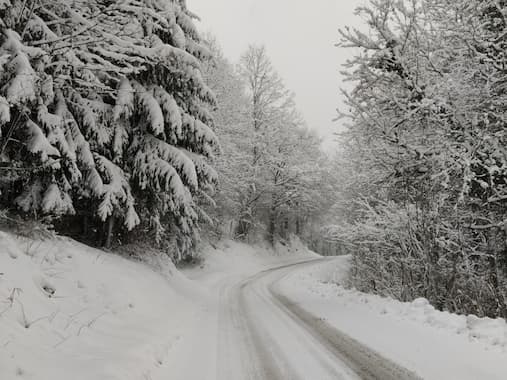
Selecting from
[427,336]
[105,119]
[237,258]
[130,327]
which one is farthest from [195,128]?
[237,258]

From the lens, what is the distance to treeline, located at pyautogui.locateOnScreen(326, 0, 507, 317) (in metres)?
6.74

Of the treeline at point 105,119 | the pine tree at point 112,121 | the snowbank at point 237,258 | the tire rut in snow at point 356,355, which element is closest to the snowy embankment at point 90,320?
the treeline at point 105,119

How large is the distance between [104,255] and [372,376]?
726cm

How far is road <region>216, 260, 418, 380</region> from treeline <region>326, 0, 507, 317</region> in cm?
312

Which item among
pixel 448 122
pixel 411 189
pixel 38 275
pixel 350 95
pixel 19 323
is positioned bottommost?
pixel 19 323

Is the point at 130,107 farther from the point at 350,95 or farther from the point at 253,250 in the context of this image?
the point at 253,250

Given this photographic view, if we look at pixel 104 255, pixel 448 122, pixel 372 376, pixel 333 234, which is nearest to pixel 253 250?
pixel 333 234

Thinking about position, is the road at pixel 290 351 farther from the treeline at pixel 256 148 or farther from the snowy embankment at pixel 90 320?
the treeline at pixel 256 148

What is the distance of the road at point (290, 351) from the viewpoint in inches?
185

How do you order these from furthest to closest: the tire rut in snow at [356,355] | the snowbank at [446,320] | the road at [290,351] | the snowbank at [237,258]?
the snowbank at [237,258] < the snowbank at [446,320] < the road at [290,351] < the tire rut in snow at [356,355]

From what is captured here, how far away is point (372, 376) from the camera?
4562 millimetres

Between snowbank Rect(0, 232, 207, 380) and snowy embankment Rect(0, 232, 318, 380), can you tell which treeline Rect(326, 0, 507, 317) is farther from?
snowbank Rect(0, 232, 207, 380)

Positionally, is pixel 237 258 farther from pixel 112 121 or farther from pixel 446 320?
pixel 446 320

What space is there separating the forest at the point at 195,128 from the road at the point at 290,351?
314 cm
